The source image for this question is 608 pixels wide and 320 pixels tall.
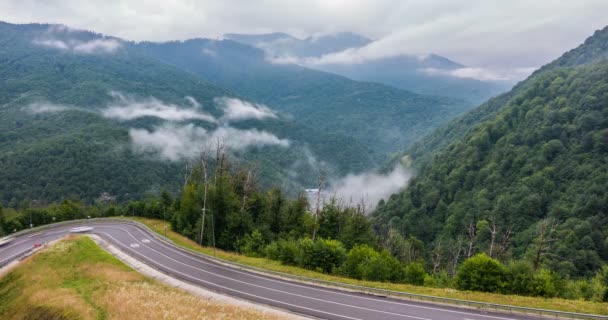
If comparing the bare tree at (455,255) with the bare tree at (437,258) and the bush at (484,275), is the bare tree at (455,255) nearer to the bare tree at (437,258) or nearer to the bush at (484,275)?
the bare tree at (437,258)

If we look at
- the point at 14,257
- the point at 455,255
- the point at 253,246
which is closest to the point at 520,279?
the point at 253,246

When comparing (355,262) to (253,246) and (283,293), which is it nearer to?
(283,293)

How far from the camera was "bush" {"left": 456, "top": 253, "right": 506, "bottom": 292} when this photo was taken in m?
32.0

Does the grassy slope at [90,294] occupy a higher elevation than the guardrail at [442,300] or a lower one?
lower

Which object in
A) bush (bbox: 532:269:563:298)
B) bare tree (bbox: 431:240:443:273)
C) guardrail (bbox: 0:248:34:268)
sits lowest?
bare tree (bbox: 431:240:443:273)

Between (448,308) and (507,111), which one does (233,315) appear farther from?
(507,111)

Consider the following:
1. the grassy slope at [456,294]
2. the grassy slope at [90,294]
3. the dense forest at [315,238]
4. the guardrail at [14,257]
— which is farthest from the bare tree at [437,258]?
the guardrail at [14,257]

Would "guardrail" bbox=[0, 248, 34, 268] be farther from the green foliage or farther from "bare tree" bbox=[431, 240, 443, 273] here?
"bare tree" bbox=[431, 240, 443, 273]

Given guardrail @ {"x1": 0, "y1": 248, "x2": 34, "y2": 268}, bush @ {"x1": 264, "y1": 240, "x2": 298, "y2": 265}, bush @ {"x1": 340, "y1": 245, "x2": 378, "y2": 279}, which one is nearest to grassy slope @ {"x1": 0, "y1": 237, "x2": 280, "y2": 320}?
guardrail @ {"x1": 0, "y1": 248, "x2": 34, "y2": 268}

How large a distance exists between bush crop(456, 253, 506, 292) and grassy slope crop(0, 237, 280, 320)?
1962 centimetres

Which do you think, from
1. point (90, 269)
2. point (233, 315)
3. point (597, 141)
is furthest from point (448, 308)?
point (597, 141)

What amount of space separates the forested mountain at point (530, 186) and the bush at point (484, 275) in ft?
113

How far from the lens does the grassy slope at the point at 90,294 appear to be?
28.1 metres

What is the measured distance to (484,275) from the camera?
3238cm
